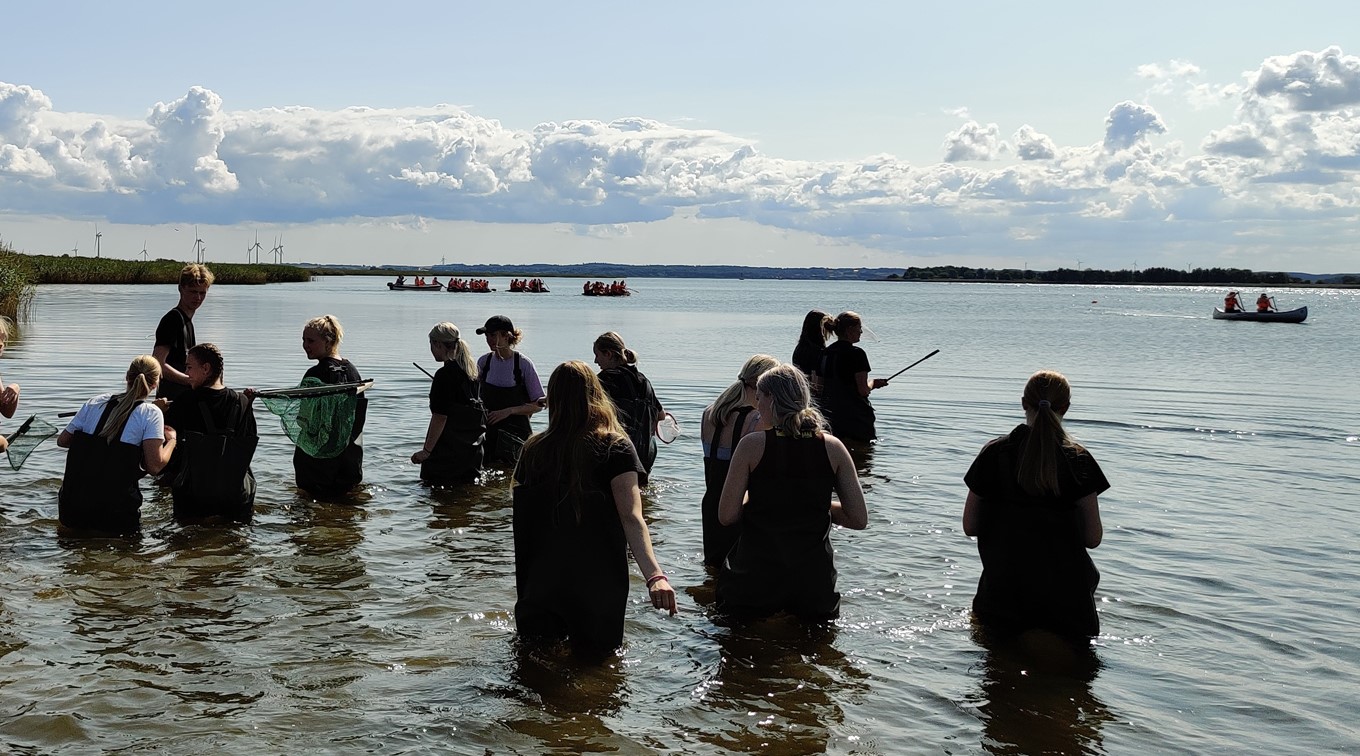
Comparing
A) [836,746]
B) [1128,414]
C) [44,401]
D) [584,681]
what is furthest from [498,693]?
[1128,414]

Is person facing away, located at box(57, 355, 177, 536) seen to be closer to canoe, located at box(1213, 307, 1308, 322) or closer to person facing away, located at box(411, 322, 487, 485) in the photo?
person facing away, located at box(411, 322, 487, 485)

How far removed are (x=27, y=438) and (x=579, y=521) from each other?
6.24m

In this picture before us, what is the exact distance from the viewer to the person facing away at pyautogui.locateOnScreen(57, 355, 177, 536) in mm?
8289

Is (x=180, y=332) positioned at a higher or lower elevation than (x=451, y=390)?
higher

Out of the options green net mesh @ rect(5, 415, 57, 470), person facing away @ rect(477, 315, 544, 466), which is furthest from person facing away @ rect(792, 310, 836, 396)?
green net mesh @ rect(5, 415, 57, 470)

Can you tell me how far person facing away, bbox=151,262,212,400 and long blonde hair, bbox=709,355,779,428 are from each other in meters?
5.25

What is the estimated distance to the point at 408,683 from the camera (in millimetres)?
6191

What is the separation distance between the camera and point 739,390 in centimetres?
753

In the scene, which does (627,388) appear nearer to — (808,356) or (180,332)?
(808,356)

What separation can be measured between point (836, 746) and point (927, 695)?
0.92 m

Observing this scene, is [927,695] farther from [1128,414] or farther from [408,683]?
[1128,414]

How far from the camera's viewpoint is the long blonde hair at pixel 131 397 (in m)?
8.27

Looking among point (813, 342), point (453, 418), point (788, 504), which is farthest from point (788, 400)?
point (813, 342)

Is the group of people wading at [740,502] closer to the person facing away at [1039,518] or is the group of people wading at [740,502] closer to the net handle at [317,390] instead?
the person facing away at [1039,518]
